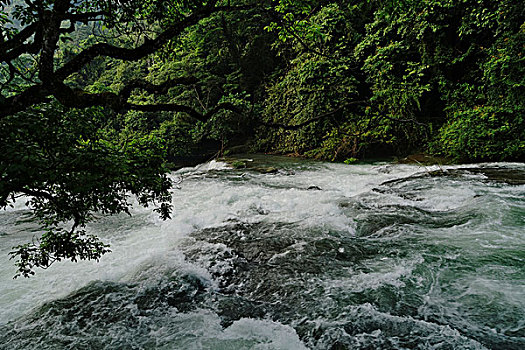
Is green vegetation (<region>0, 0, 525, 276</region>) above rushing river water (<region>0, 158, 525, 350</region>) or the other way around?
above

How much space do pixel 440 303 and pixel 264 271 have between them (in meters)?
2.15

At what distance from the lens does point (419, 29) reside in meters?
9.73

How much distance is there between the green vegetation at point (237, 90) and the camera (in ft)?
7.16

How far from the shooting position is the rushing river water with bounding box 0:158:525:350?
2.98 metres

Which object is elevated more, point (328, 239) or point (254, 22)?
point (254, 22)

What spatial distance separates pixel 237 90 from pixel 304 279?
1570 cm

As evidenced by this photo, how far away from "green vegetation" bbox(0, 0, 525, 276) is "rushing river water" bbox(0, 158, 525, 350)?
0.78m

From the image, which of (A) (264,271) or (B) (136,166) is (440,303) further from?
(B) (136,166)

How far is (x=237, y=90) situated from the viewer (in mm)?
17984

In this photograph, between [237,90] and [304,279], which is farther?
[237,90]

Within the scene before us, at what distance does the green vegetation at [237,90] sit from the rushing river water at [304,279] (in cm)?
78

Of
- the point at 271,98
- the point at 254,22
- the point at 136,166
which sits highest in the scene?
the point at 254,22

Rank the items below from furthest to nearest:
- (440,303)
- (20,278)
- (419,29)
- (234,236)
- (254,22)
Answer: (254,22) < (419,29) < (234,236) < (20,278) < (440,303)

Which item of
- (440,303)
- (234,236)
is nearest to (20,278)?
(234,236)
